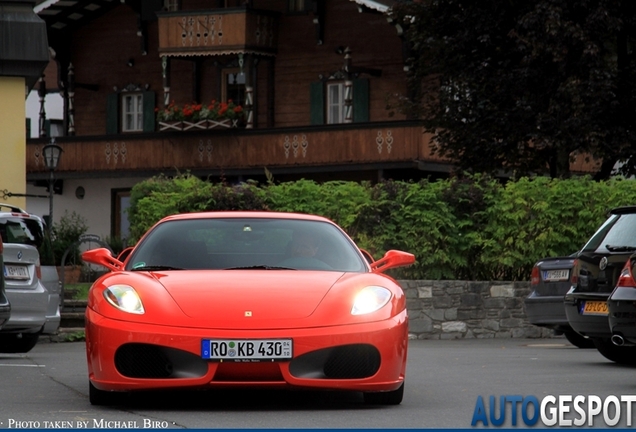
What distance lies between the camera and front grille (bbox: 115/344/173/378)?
1024 cm

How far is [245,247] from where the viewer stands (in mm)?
12219

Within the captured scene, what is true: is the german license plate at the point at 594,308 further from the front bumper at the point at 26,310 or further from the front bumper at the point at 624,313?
the front bumper at the point at 26,310

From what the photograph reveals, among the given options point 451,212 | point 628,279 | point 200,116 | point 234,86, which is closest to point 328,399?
point 628,279

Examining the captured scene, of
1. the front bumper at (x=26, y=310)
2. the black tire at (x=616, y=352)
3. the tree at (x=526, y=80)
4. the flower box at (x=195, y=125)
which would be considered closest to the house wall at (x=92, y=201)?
the flower box at (x=195, y=125)

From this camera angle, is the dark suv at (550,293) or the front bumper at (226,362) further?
the dark suv at (550,293)

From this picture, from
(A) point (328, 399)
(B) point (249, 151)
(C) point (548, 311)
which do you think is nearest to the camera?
(A) point (328, 399)

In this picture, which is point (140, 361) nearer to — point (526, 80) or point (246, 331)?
point (246, 331)

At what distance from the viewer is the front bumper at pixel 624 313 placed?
1244 centimetres

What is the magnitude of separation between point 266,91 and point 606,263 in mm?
33408

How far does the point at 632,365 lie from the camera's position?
15.3 meters

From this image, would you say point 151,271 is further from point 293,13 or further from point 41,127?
point 41,127

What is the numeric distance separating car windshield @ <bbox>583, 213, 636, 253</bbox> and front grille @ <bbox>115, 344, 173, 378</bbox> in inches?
241

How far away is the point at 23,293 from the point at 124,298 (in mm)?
7182

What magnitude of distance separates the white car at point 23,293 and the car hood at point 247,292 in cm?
674
